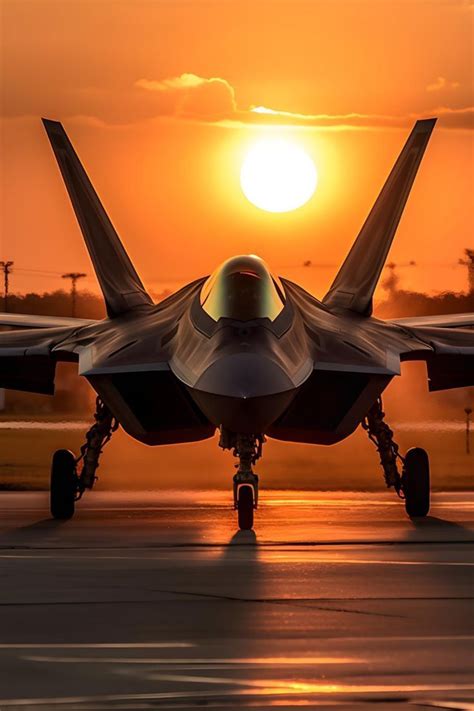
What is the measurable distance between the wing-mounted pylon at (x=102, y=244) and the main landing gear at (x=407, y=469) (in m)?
2.88

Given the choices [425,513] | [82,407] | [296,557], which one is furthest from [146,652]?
[82,407]

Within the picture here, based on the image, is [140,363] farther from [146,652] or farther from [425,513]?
[146,652]

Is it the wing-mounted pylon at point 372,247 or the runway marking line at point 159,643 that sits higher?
the wing-mounted pylon at point 372,247

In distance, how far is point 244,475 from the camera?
1380 centimetres

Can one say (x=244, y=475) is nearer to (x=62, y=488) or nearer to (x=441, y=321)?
(x=62, y=488)

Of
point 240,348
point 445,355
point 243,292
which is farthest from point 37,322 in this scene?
point 240,348

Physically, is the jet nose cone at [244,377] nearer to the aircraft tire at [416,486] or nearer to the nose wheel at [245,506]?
the nose wheel at [245,506]

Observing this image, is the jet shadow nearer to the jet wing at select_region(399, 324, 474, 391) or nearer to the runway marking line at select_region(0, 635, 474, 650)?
the jet wing at select_region(399, 324, 474, 391)

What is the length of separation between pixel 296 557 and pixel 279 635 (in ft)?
12.6

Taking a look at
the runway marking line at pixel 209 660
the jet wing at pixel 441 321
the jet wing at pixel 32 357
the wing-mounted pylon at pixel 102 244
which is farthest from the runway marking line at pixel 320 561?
the jet wing at pixel 441 321

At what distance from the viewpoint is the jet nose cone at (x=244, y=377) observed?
12.9 m

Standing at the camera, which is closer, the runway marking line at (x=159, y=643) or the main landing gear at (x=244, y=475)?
the runway marking line at (x=159, y=643)

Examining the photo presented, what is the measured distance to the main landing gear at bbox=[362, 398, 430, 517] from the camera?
1638cm

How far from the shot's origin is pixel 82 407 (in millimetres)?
24969
